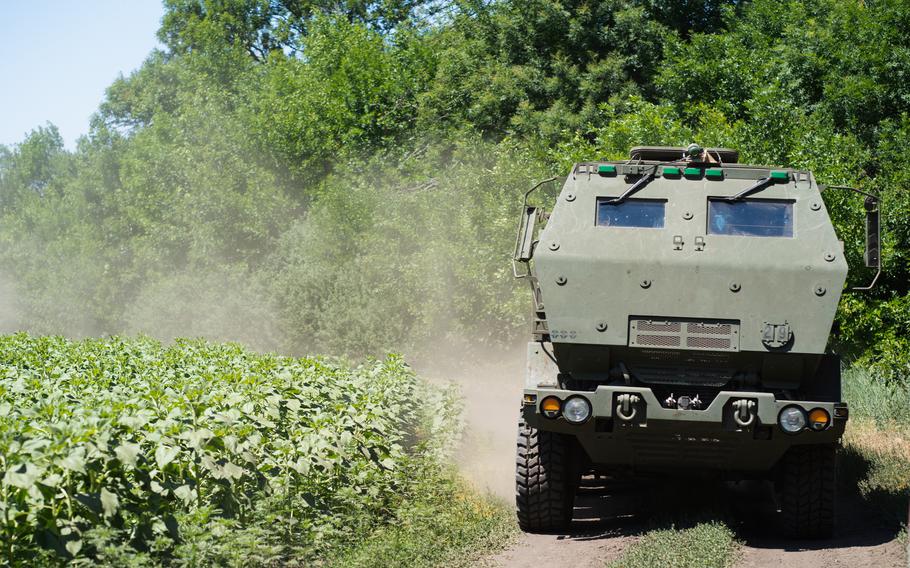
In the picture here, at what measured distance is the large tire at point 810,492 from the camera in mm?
8906

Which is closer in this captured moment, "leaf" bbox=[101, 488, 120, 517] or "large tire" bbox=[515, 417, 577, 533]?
"leaf" bbox=[101, 488, 120, 517]

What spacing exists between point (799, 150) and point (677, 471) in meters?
10.4

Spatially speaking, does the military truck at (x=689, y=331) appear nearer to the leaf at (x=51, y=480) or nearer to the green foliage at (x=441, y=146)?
the leaf at (x=51, y=480)

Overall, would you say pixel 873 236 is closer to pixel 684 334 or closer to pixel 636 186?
pixel 684 334

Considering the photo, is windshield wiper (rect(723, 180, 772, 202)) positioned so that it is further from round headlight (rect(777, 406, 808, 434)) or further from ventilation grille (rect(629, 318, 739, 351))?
round headlight (rect(777, 406, 808, 434))

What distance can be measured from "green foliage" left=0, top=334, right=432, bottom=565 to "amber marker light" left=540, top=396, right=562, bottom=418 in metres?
1.65

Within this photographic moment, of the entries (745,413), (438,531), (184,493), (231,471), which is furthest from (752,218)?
(184,493)

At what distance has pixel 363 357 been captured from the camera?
2653cm

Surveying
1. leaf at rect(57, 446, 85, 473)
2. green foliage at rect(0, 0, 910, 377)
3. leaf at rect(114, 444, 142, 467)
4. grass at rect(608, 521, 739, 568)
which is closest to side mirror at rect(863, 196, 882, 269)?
grass at rect(608, 521, 739, 568)

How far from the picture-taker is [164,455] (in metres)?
6.83

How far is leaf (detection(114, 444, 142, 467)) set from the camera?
6480mm

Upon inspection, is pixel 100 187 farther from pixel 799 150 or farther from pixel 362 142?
Answer: pixel 799 150

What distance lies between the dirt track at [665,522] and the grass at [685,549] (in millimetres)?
152

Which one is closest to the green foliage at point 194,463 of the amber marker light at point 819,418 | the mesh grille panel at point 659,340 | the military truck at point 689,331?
the military truck at point 689,331
